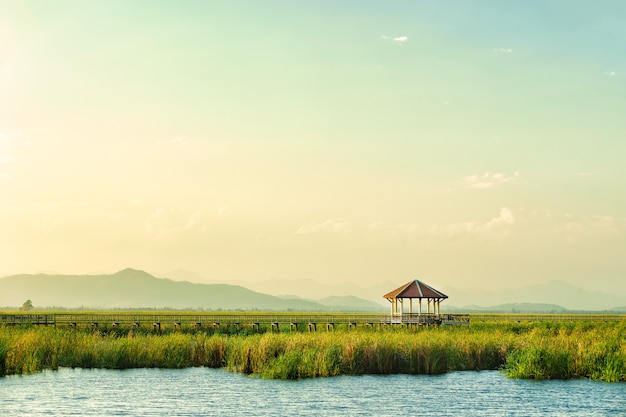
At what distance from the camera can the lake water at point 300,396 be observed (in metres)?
35.7

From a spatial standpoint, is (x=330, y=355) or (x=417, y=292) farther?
(x=417, y=292)

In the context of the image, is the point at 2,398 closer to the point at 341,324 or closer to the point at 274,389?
the point at 274,389

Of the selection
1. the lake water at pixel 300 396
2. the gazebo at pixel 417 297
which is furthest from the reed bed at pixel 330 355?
the gazebo at pixel 417 297

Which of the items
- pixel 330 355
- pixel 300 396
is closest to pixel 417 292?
pixel 330 355

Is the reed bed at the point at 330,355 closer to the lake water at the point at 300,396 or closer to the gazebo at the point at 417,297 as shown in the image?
the lake water at the point at 300,396

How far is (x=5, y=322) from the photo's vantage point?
3081 inches

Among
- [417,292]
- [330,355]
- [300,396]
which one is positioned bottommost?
[300,396]

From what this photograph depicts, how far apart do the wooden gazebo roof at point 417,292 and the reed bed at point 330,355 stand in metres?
26.3

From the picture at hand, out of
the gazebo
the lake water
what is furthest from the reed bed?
the gazebo

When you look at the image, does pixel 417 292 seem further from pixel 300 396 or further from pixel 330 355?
pixel 300 396

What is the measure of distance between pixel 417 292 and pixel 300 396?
1743 inches

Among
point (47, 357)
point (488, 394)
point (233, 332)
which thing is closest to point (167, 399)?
point (47, 357)

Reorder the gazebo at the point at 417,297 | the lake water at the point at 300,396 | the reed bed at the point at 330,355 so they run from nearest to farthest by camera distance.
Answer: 1. the lake water at the point at 300,396
2. the reed bed at the point at 330,355
3. the gazebo at the point at 417,297

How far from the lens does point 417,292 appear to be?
81625 millimetres
